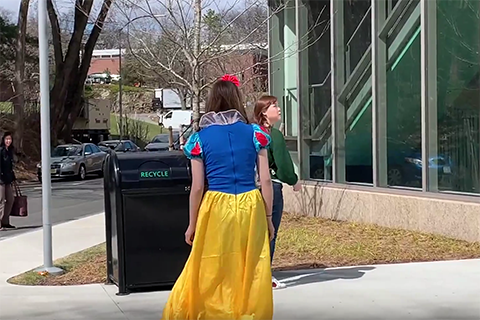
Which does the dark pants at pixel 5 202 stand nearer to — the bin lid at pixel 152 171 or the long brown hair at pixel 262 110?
the bin lid at pixel 152 171

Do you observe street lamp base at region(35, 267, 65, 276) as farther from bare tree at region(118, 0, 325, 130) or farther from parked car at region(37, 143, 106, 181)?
parked car at region(37, 143, 106, 181)

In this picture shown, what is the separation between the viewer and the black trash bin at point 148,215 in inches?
281

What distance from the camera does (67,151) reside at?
33031 millimetres

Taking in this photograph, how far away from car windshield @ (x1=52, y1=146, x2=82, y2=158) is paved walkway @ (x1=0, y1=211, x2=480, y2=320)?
2432 centimetres

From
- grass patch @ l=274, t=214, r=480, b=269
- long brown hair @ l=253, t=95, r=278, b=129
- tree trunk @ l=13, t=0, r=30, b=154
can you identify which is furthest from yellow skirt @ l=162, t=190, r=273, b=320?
tree trunk @ l=13, t=0, r=30, b=154

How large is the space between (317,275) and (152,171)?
2.35 meters

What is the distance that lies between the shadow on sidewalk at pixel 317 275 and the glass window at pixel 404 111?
3160mm

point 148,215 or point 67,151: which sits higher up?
point 67,151

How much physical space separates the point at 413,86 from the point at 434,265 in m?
3.70

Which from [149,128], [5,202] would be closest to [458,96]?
[5,202]

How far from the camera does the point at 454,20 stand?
10812mm

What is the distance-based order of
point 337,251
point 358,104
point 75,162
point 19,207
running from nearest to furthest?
point 337,251
point 358,104
point 19,207
point 75,162

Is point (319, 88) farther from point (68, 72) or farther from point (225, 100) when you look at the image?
point (68, 72)

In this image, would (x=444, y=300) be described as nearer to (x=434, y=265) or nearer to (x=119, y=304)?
(x=434, y=265)
